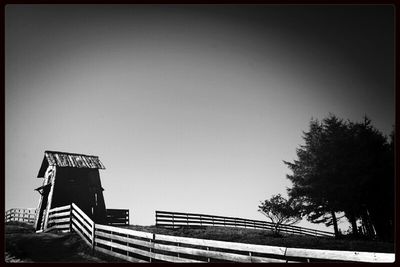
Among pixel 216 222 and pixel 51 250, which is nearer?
pixel 51 250

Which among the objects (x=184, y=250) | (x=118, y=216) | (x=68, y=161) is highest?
(x=68, y=161)

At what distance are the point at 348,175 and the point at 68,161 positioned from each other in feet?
54.2

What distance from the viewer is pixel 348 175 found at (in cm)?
1622

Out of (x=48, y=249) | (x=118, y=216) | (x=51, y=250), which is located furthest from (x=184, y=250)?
(x=118, y=216)

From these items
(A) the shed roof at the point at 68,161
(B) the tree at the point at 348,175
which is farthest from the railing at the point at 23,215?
(B) the tree at the point at 348,175

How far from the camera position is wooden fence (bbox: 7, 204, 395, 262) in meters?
5.50

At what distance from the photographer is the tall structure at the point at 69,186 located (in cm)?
1734

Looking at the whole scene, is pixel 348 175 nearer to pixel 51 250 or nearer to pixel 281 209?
pixel 281 209

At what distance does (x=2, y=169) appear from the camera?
6.70 m

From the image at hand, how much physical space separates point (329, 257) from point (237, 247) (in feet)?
6.26

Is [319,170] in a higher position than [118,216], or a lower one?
higher

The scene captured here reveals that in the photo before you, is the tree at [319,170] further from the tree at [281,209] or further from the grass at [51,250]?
the grass at [51,250]

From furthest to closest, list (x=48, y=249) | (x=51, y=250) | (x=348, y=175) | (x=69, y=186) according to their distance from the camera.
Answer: (x=69, y=186), (x=348, y=175), (x=48, y=249), (x=51, y=250)
